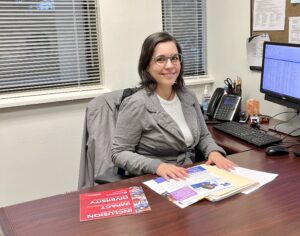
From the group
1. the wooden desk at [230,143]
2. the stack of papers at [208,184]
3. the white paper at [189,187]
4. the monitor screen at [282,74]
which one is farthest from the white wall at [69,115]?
the white paper at [189,187]

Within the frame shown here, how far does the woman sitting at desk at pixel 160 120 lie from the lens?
5.52 feet

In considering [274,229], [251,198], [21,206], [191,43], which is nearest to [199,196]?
[251,198]

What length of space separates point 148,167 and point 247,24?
155cm

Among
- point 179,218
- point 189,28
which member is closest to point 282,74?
point 189,28

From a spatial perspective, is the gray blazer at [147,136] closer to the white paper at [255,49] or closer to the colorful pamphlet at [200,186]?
the colorful pamphlet at [200,186]

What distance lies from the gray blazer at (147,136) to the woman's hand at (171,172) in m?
0.13

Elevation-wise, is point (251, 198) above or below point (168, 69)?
below

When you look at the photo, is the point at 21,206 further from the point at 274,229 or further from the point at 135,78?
the point at 135,78

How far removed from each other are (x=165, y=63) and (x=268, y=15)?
1049mm

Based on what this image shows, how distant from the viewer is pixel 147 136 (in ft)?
5.69

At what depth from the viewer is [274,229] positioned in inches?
41.4

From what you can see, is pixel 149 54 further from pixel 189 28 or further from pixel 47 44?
pixel 189 28

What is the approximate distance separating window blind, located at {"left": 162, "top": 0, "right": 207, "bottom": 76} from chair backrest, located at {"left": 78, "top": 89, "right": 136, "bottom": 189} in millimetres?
1253

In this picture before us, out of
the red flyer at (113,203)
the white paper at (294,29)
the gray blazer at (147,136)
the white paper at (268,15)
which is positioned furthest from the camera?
the white paper at (268,15)
